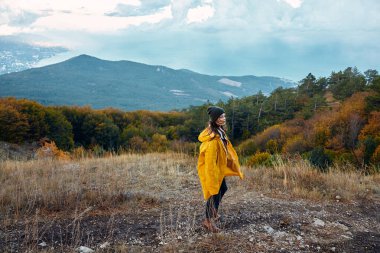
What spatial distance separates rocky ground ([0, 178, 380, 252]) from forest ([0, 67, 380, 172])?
7242 millimetres

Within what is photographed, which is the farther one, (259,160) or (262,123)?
(262,123)

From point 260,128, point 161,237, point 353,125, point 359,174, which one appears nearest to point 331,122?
point 353,125

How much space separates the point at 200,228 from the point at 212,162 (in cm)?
95

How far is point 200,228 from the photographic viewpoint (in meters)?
4.41

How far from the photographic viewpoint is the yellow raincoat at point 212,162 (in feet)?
13.5

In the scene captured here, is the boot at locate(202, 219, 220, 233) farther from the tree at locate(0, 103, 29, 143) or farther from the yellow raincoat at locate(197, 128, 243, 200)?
the tree at locate(0, 103, 29, 143)

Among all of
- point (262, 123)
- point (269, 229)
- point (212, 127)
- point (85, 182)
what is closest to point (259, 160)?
point (85, 182)

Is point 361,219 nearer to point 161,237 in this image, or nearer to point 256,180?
point 256,180

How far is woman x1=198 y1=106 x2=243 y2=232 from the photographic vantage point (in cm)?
411

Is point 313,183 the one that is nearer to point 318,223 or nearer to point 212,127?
point 318,223

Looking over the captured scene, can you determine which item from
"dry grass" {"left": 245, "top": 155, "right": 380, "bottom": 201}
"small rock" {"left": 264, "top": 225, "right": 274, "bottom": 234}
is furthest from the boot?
"dry grass" {"left": 245, "top": 155, "right": 380, "bottom": 201}

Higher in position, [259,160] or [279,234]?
[279,234]

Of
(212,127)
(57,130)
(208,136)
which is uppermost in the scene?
(212,127)

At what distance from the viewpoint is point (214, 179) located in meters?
4.12
